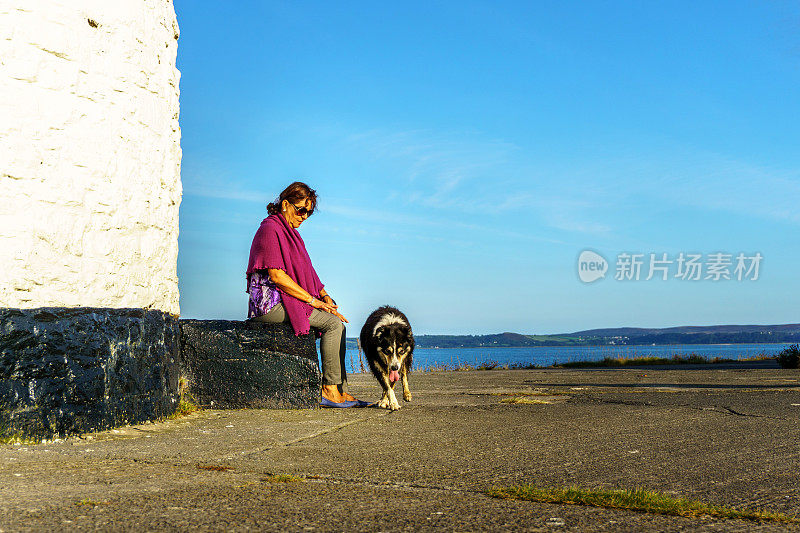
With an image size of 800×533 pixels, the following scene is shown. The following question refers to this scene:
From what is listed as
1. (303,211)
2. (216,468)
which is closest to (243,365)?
(303,211)

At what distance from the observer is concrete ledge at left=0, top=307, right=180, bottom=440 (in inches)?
162

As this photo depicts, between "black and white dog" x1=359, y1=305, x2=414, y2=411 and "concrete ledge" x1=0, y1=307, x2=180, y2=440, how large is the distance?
2483 mm

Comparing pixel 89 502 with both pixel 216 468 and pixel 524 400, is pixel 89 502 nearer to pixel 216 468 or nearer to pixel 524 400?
pixel 216 468

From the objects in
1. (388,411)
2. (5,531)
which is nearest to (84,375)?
(5,531)

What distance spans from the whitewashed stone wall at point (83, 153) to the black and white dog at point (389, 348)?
8.24 feet

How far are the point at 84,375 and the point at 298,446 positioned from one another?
5.02 ft

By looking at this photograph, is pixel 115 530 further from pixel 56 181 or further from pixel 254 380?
pixel 254 380

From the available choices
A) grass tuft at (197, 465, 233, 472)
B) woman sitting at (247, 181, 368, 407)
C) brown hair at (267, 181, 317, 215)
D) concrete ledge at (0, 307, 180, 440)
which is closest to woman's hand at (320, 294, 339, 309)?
woman sitting at (247, 181, 368, 407)

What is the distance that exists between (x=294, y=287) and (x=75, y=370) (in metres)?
2.22

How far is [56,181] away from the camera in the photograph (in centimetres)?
450

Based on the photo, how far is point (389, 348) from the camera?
7.36 m

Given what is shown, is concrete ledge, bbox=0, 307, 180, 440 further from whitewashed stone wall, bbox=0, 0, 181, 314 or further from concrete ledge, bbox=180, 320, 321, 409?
concrete ledge, bbox=180, 320, 321, 409

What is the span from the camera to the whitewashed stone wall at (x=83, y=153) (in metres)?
4.32

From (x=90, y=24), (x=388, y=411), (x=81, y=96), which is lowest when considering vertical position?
(x=388, y=411)
